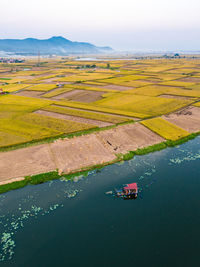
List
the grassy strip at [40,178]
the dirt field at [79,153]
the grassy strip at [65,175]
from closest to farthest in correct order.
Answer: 1. the grassy strip at [40,178]
2. the grassy strip at [65,175]
3. the dirt field at [79,153]

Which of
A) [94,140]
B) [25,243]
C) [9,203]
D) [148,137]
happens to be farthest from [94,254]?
[148,137]

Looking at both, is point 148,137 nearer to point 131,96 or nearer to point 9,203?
point 9,203

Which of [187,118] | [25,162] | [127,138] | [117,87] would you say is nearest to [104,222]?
[25,162]

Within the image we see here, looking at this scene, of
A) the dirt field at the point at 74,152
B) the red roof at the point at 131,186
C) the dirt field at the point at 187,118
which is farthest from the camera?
the dirt field at the point at 187,118

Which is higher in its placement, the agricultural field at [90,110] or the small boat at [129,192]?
the agricultural field at [90,110]

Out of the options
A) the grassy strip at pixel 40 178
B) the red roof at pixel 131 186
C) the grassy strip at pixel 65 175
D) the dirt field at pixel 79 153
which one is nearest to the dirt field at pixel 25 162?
the grassy strip at pixel 40 178

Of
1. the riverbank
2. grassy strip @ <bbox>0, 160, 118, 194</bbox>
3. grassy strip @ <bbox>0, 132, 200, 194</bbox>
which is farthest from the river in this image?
the riverbank

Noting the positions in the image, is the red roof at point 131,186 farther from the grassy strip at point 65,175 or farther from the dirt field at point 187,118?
the dirt field at point 187,118

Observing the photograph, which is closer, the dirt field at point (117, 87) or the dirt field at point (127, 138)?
the dirt field at point (127, 138)
